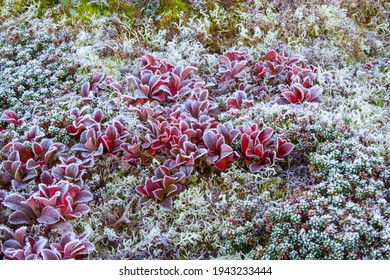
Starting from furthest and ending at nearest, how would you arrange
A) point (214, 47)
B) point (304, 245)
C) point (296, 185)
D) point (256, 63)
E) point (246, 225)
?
1. point (214, 47)
2. point (256, 63)
3. point (296, 185)
4. point (246, 225)
5. point (304, 245)

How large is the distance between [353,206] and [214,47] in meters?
2.53

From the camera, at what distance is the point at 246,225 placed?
123 inches

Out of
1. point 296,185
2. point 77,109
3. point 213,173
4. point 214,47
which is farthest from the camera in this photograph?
point 214,47

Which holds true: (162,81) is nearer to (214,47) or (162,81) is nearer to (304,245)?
(214,47)

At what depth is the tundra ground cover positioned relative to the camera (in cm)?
312

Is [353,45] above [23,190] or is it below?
above

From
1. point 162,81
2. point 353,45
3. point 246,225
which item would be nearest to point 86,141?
point 162,81

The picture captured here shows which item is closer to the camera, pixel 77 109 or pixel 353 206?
pixel 353 206

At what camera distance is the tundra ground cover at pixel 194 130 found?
312 cm

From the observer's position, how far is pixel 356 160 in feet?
10.7

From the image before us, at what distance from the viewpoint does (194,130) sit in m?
3.80

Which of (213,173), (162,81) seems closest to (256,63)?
(162,81)

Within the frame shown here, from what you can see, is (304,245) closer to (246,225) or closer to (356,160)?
(246,225)
